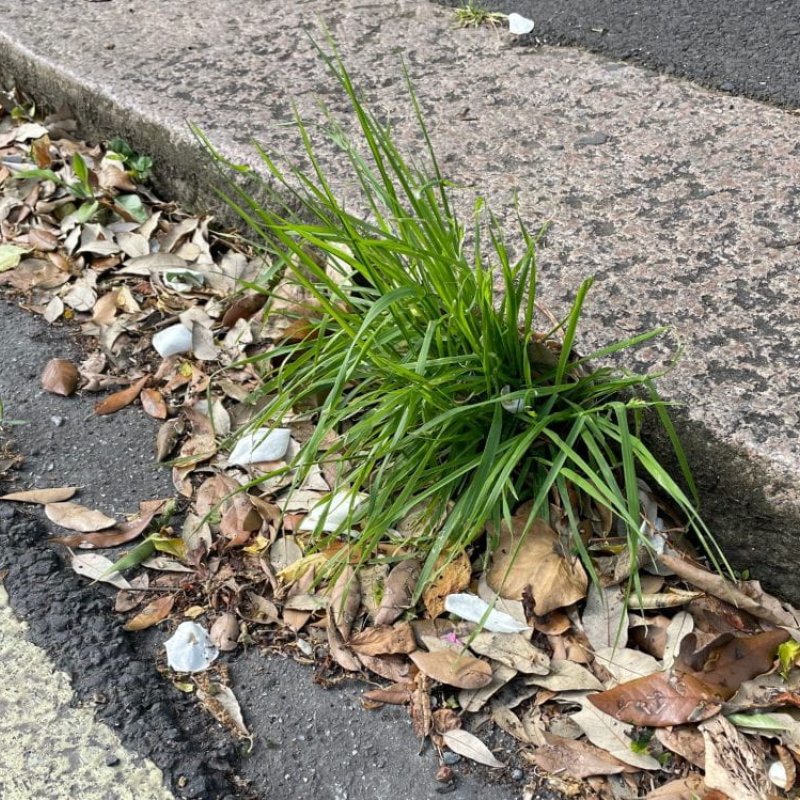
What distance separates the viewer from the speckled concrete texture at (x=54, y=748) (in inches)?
57.7

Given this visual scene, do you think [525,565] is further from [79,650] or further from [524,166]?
[524,166]

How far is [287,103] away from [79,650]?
1.49 m

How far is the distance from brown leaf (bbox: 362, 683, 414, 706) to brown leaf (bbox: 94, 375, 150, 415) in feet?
2.96

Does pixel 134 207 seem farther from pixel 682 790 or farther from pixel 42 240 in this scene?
pixel 682 790

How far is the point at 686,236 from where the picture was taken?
200 centimetres

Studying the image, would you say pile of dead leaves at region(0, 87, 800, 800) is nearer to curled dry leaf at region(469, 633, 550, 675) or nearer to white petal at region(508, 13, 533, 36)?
curled dry leaf at region(469, 633, 550, 675)

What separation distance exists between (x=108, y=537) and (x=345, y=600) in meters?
0.49

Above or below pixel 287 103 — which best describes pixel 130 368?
below

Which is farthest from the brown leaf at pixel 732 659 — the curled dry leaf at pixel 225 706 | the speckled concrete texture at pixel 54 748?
the speckled concrete texture at pixel 54 748

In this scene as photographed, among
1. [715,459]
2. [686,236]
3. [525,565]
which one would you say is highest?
[686,236]

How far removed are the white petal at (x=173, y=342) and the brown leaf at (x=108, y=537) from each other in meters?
0.49

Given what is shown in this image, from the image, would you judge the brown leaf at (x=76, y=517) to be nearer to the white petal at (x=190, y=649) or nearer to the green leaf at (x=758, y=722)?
the white petal at (x=190, y=649)

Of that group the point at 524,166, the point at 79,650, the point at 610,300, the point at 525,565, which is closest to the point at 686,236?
the point at 610,300

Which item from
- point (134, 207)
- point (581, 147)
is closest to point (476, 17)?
point (581, 147)
